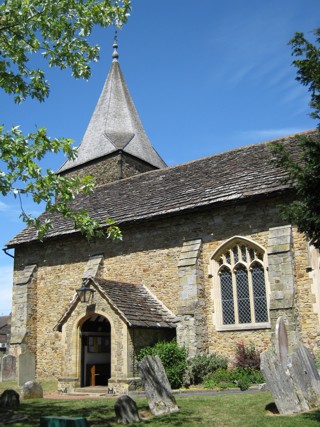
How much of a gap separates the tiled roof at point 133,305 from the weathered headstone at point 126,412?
5753 millimetres

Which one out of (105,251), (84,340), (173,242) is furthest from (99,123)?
(84,340)

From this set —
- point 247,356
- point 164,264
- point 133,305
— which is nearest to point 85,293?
point 133,305

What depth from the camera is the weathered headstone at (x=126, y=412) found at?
29.3 ft

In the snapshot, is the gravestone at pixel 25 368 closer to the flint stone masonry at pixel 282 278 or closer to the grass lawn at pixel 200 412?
the grass lawn at pixel 200 412

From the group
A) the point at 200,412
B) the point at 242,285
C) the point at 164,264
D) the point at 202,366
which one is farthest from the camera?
the point at 164,264

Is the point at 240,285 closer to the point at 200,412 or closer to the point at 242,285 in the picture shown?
the point at 242,285

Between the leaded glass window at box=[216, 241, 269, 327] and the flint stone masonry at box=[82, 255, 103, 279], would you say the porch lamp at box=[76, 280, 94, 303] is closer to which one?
the flint stone masonry at box=[82, 255, 103, 279]

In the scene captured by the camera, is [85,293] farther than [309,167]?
Yes

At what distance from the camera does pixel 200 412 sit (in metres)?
9.75

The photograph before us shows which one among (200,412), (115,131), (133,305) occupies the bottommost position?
(200,412)

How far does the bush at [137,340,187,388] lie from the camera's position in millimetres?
14812

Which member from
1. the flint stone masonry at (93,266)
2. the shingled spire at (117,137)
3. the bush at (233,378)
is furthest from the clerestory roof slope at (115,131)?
the bush at (233,378)

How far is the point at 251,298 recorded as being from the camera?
1614 cm

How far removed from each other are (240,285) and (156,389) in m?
7.29
